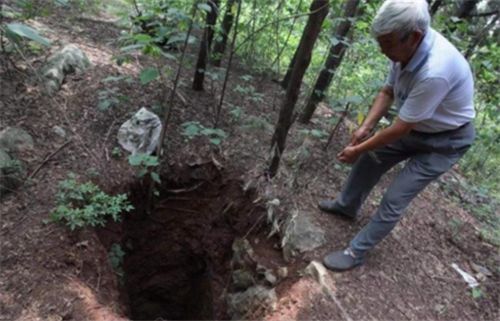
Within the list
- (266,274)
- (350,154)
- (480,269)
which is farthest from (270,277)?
(480,269)

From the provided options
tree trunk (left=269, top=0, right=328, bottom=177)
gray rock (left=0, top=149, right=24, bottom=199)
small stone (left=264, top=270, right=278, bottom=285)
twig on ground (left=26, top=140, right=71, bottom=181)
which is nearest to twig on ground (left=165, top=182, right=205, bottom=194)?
tree trunk (left=269, top=0, right=328, bottom=177)

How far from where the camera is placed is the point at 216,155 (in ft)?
12.8

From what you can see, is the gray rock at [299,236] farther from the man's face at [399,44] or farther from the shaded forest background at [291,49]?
the man's face at [399,44]

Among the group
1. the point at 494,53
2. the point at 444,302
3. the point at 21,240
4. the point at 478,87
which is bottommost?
the point at 21,240

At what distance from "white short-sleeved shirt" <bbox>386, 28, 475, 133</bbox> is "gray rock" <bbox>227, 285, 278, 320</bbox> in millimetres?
1670

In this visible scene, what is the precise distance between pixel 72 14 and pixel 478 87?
229 inches

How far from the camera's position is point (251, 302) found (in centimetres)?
304

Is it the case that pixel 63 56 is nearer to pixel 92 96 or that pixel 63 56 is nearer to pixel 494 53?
pixel 92 96

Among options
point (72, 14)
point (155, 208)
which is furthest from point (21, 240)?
point (72, 14)

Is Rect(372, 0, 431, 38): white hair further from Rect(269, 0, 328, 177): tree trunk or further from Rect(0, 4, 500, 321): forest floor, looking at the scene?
Rect(0, 4, 500, 321): forest floor

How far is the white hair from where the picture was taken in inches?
77.8

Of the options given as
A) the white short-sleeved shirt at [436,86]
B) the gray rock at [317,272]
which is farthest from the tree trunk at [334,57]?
the gray rock at [317,272]

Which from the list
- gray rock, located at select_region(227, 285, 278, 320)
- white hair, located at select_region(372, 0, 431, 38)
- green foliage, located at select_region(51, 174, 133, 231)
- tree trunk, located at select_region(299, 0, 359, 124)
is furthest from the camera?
tree trunk, located at select_region(299, 0, 359, 124)

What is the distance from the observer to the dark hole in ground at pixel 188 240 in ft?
12.3
